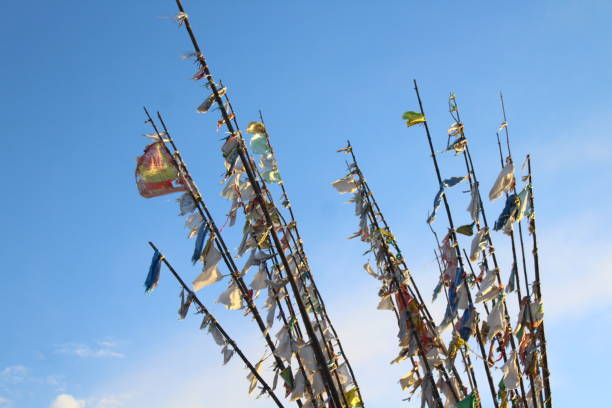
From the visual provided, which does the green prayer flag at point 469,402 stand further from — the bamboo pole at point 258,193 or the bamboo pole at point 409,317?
the bamboo pole at point 258,193

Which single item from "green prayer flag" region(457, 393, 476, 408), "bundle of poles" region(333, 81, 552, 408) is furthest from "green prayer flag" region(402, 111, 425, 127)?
"green prayer flag" region(457, 393, 476, 408)

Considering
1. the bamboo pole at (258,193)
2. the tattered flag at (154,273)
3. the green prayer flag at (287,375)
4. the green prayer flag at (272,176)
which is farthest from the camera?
the green prayer flag at (272,176)

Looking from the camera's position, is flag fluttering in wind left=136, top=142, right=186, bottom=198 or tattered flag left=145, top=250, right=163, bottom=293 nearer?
flag fluttering in wind left=136, top=142, right=186, bottom=198

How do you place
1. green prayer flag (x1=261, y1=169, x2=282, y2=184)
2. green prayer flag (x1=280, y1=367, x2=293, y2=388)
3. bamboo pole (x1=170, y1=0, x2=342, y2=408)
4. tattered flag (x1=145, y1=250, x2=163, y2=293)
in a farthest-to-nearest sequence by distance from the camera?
green prayer flag (x1=261, y1=169, x2=282, y2=184), tattered flag (x1=145, y1=250, x2=163, y2=293), green prayer flag (x1=280, y1=367, x2=293, y2=388), bamboo pole (x1=170, y1=0, x2=342, y2=408)

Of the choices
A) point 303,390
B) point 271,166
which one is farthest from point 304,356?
point 271,166

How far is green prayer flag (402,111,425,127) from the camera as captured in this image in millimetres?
4500

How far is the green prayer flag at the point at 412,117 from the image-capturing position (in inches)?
177

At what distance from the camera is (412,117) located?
4523 mm

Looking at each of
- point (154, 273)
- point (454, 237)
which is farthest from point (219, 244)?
point (454, 237)

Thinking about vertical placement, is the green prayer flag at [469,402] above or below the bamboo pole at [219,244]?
below

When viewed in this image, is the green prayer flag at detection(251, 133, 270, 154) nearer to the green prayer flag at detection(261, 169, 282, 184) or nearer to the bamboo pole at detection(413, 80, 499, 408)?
the green prayer flag at detection(261, 169, 282, 184)

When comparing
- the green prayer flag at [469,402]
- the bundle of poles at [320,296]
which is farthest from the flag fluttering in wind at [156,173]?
the green prayer flag at [469,402]

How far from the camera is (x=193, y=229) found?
4.31m

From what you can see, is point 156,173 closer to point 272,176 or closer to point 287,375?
point 272,176
